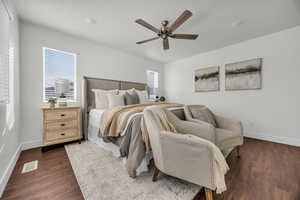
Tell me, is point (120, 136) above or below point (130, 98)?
below

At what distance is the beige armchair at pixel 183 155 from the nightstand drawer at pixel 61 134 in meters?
2.09

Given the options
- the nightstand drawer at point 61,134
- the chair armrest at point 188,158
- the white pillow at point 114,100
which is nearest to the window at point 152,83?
the white pillow at point 114,100

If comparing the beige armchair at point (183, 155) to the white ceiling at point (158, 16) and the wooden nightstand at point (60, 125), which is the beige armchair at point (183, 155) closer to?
the white ceiling at point (158, 16)

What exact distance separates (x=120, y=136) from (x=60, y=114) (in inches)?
61.0

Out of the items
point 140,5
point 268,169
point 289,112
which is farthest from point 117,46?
point 289,112

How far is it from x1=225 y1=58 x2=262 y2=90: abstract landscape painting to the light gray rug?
10.2 feet

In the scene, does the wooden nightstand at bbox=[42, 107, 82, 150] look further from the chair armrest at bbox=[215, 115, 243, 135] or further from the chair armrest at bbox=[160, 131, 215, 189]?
the chair armrest at bbox=[215, 115, 243, 135]

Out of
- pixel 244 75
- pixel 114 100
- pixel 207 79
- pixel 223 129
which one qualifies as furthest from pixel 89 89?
pixel 244 75

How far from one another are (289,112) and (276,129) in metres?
0.47

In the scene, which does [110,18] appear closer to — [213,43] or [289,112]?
[213,43]

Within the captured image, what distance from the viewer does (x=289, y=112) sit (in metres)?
2.70

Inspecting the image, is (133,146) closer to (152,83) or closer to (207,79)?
(207,79)

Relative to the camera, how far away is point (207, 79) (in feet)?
13.2

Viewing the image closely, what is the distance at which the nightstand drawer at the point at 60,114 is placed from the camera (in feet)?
7.72
